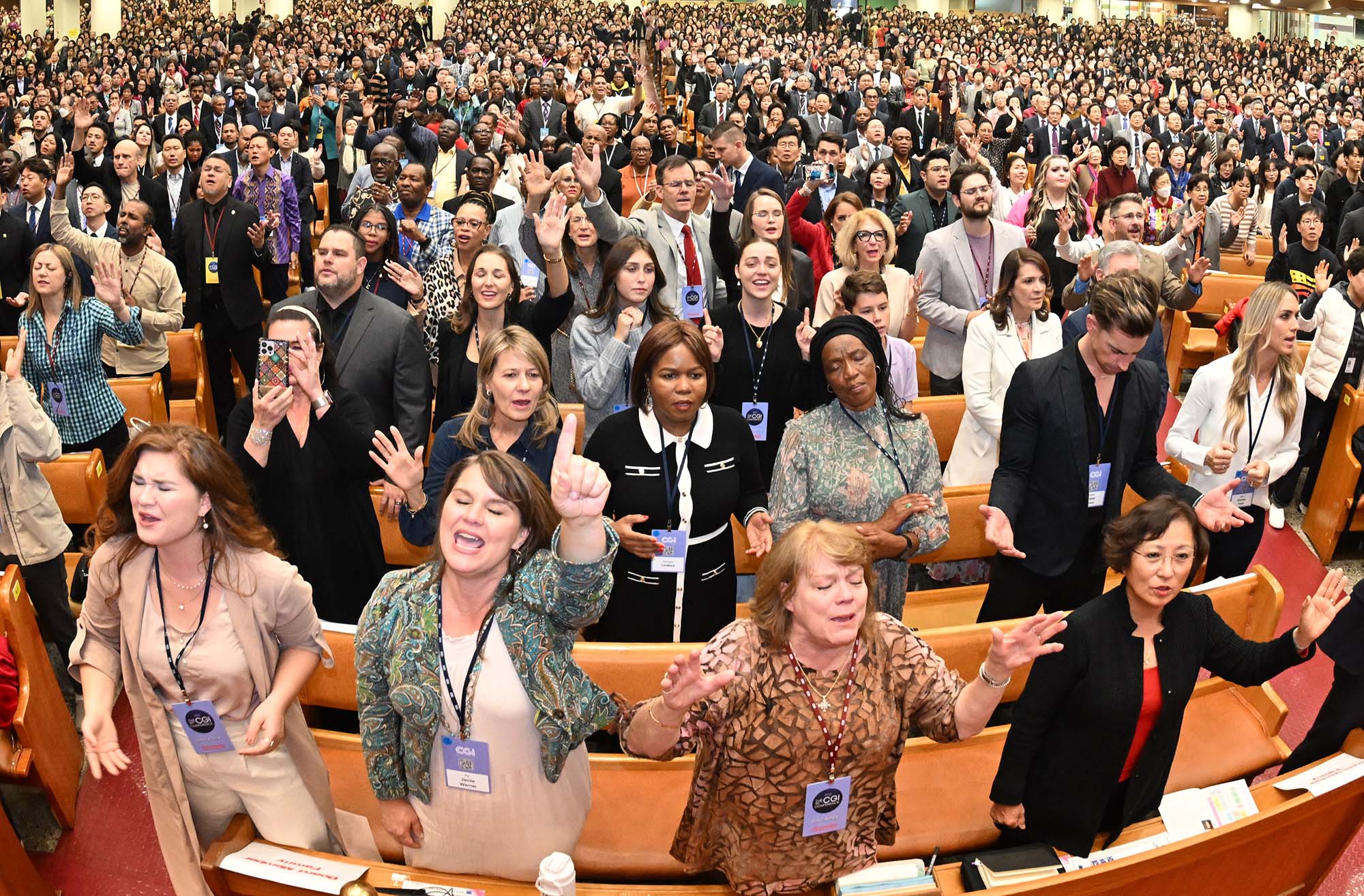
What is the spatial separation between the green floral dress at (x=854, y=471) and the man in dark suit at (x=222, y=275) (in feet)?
12.8

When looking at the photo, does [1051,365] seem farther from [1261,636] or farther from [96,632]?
[96,632]

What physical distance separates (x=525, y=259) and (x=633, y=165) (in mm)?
3010

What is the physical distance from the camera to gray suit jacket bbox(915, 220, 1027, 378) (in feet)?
16.7

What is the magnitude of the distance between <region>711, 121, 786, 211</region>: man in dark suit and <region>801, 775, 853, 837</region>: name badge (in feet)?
15.9

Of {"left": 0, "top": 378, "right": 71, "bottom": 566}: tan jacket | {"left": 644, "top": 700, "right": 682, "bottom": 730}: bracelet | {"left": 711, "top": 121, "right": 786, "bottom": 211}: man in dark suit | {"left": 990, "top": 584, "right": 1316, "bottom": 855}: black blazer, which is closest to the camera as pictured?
{"left": 644, "top": 700, "right": 682, "bottom": 730}: bracelet

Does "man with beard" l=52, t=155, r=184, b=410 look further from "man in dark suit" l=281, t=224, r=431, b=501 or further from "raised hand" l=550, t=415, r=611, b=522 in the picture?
"raised hand" l=550, t=415, r=611, b=522

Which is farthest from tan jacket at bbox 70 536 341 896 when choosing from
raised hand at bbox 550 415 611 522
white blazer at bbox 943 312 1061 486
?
white blazer at bbox 943 312 1061 486

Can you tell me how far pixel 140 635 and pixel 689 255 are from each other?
3326mm

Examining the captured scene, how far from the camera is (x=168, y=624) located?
246cm

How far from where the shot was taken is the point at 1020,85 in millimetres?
18203

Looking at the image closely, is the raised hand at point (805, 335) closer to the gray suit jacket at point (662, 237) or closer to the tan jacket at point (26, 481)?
the gray suit jacket at point (662, 237)

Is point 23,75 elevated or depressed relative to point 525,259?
elevated

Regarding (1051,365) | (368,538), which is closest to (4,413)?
(368,538)

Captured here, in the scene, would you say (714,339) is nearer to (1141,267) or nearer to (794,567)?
(794,567)
